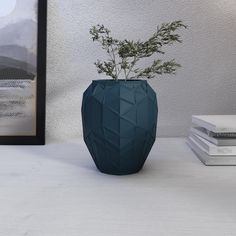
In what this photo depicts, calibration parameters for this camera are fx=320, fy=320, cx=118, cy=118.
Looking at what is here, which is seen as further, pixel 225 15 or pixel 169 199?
pixel 225 15

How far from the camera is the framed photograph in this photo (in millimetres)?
805

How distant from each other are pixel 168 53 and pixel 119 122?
1.37 feet

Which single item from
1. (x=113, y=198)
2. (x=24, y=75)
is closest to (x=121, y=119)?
(x=113, y=198)

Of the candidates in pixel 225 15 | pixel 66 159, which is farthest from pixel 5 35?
pixel 225 15

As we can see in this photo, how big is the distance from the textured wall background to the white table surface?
0.81 feet

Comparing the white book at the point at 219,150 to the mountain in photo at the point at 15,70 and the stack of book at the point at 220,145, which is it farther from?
the mountain in photo at the point at 15,70

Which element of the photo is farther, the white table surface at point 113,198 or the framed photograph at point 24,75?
the framed photograph at point 24,75

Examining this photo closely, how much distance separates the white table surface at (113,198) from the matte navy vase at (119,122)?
4cm

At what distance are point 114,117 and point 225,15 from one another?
1.78ft

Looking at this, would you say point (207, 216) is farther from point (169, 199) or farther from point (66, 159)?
point (66, 159)

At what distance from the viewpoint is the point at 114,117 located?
1.76 feet

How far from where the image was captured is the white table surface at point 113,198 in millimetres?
A: 361

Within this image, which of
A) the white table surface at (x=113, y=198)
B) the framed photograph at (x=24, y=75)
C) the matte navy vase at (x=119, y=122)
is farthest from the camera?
the framed photograph at (x=24, y=75)

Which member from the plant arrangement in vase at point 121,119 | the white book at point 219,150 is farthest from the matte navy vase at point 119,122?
the white book at point 219,150
